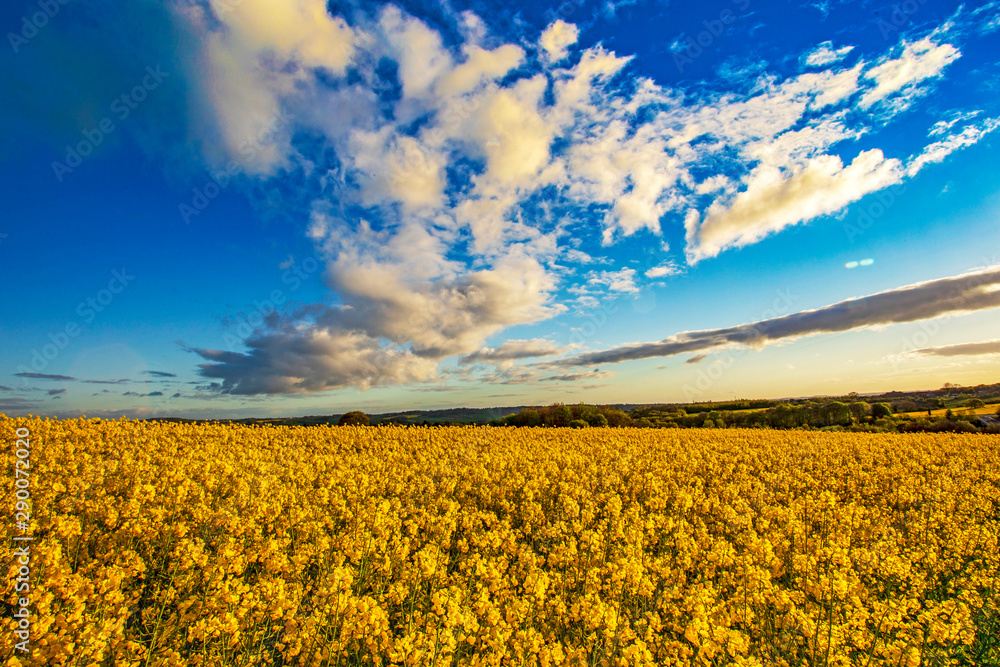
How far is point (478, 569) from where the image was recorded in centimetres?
451

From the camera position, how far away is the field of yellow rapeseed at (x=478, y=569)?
12.2 feet

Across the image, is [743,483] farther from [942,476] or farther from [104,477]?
[104,477]

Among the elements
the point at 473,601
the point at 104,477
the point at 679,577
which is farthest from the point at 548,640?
the point at 104,477

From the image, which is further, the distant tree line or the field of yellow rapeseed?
the distant tree line

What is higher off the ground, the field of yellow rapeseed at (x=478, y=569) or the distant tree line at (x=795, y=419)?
the field of yellow rapeseed at (x=478, y=569)

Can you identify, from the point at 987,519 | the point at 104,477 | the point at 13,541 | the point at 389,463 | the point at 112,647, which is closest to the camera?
the point at 112,647

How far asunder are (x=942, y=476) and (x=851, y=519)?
811 cm

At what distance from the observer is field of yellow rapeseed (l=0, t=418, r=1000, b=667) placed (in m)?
3.71

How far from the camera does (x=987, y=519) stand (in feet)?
28.7

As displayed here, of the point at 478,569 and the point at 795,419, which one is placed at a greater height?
the point at 478,569

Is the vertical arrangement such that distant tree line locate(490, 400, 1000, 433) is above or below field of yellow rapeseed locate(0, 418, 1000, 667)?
below

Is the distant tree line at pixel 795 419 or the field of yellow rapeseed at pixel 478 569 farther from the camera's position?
the distant tree line at pixel 795 419

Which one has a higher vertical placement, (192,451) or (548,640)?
(192,451)

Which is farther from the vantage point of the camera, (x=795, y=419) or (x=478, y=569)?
(x=795, y=419)
